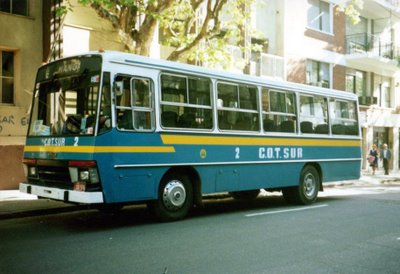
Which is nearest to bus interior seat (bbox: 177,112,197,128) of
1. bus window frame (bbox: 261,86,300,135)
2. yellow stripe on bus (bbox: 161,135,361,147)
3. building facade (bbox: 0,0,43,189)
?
yellow stripe on bus (bbox: 161,135,361,147)

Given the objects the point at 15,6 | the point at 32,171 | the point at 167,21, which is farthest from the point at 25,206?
the point at 15,6

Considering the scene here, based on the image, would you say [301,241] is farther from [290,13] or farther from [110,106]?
[290,13]

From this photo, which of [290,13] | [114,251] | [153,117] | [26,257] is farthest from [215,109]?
[290,13]

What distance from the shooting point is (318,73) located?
2728 centimetres

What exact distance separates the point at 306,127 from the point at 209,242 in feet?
19.2

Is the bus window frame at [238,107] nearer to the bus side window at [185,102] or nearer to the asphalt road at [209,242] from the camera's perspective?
the bus side window at [185,102]

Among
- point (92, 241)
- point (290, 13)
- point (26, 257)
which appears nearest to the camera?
point (26, 257)

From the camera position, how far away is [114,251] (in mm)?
6688

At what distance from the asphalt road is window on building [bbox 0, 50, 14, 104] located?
6004 mm

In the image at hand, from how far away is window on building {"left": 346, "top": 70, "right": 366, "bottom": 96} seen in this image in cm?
2969

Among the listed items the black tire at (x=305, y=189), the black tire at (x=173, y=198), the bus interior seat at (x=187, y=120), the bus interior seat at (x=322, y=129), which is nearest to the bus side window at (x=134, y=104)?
the bus interior seat at (x=187, y=120)

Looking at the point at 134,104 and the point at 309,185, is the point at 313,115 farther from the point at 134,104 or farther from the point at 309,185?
the point at 134,104

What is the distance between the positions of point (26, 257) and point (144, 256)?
1561 millimetres

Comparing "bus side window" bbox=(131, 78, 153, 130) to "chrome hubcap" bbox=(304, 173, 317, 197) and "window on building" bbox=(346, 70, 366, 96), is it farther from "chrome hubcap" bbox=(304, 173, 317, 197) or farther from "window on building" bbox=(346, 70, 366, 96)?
"window on building" bbox=(346, 70, 366, 96)
